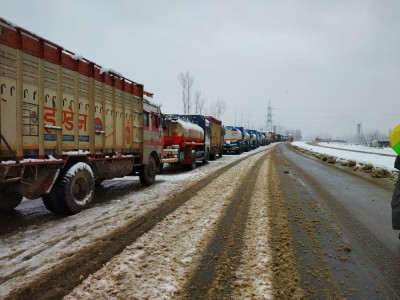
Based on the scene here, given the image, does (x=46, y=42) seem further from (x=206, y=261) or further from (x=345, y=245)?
(x=345, y=245)

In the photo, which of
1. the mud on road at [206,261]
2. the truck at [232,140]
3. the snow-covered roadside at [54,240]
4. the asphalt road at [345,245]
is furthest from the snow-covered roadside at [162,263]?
the truck at [232,140]

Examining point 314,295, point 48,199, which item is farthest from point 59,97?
point 314,295

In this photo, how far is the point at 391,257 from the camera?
4.23m

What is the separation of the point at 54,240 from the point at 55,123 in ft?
7.75

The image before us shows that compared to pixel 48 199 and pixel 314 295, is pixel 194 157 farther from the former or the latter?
pixel 314 295

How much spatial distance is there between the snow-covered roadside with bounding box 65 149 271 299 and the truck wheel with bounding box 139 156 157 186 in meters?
4.32

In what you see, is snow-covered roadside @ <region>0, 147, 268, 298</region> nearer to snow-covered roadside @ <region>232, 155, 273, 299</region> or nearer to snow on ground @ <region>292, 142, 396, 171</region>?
snow-covered roadside @ <region>232, 155, 273, 299</region>

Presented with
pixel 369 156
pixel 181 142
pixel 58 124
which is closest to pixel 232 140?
pixel 369 156

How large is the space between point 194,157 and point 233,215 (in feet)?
35.3

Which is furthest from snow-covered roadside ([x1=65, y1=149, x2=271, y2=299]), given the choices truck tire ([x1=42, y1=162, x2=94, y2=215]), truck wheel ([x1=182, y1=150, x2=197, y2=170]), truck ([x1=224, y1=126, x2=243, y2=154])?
truck ([x1=224, y1=126, x2=243, y2=154])

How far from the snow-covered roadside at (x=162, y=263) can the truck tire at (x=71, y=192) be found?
1.95 meters

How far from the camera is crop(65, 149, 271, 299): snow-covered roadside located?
3.18m

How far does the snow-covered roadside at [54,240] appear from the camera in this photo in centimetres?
368

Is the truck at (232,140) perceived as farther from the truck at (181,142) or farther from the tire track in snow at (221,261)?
the tire track in snow at (221,261)
